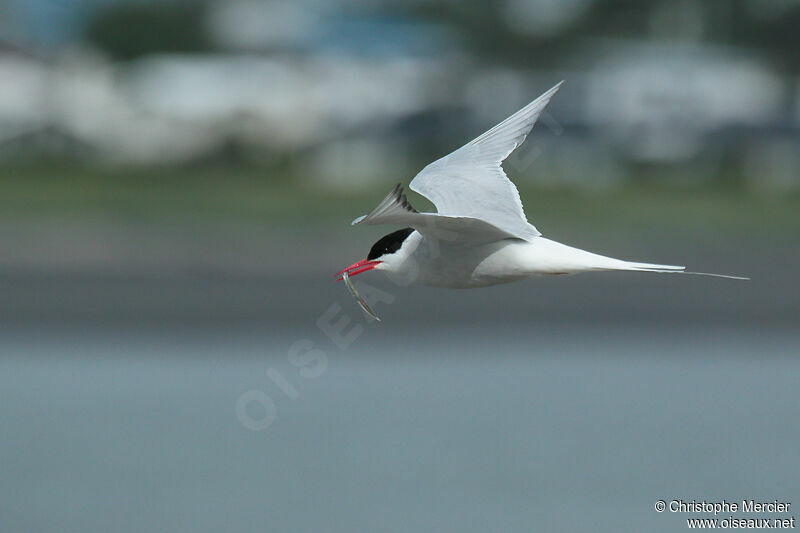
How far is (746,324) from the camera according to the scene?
2055cm

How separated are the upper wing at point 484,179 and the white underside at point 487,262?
0.35ft

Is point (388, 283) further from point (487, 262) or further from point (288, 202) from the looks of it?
point (487, 262)

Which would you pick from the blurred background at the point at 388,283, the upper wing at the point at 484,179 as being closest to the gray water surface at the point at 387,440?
the blurred background at the point at 388,283

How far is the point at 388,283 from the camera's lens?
1717cm

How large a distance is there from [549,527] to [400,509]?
1719mm

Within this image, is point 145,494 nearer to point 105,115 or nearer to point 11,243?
point 11,243

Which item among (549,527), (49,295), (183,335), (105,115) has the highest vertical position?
(105,115)

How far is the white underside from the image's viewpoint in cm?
397

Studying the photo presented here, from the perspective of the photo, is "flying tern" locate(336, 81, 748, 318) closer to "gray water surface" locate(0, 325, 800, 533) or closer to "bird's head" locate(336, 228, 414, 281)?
"bird's head" locate(336, 228, 414, 281)

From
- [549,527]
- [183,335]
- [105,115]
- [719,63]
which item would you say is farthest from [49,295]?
[719,63]

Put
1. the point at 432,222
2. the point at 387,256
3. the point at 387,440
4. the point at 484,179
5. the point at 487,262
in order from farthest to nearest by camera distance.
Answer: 1. the point at 387,440
2. the point at 484,179
3. the point at 387,256
4. the point at 487,262
5. the point at 432,222

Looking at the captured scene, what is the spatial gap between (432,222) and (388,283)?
43.5 feet

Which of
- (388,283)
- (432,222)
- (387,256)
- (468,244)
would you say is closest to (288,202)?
(388,283)

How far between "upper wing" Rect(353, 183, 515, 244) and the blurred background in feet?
3.14
